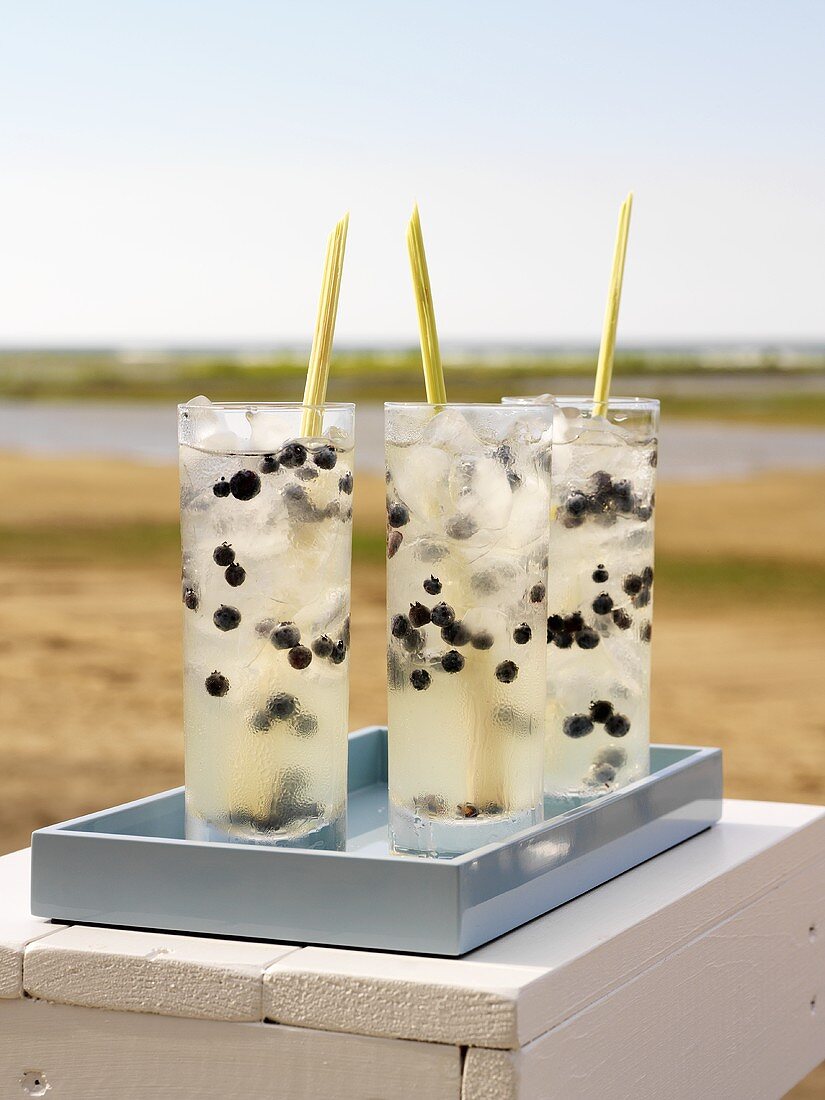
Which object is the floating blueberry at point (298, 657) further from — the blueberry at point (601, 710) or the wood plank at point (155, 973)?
the blueberry at point (601, 710)

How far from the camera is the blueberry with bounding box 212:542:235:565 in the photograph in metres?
1.03

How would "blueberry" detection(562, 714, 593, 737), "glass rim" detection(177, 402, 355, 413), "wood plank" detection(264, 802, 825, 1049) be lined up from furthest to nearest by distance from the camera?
"blueberry" detection(562, 714, 593, 737), "glass rim" detection(177, 402, 355, 413), "wood plank" detection(264, 802, 825, 1049)

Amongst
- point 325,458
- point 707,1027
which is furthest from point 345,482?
point 707,1027

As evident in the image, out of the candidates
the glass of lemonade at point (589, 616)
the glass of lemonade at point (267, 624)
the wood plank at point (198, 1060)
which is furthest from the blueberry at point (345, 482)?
the wood plank at point (198, 1060)

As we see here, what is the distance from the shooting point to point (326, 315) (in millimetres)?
1071

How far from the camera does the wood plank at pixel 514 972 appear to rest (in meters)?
0.86

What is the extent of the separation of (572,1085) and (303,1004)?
0.18m

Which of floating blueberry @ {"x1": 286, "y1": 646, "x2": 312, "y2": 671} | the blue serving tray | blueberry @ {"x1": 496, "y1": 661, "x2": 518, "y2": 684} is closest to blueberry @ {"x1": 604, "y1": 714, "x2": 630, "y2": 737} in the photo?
the blue serving tray

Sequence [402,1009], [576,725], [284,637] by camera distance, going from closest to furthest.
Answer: [402,1009] → [284,637] → [576,725]

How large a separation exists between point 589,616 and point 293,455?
13.1 inches

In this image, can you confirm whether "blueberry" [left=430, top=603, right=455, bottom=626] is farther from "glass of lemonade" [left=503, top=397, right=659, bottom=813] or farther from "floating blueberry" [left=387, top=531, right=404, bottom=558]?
"glass of lemonade" [left=503, top=397, right=659, bottom=813]

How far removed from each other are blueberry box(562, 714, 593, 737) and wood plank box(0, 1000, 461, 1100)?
0.40m

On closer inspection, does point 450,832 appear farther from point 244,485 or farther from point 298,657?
point 244,485

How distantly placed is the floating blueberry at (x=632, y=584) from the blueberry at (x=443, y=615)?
256mm
